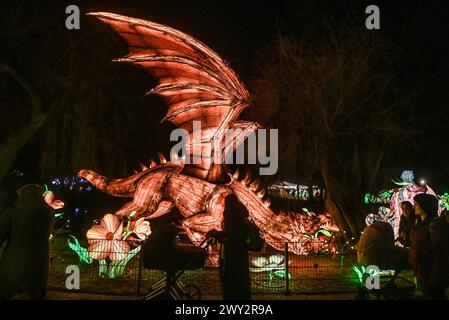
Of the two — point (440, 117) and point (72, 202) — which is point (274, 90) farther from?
point (72, 202)

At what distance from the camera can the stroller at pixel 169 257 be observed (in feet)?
18.1

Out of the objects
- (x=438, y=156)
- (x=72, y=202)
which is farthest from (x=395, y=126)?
(x=72, y=202)

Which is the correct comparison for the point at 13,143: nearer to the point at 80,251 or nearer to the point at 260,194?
the point at 80,251

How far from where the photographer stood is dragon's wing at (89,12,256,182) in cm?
1058

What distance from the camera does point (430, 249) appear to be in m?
5.12

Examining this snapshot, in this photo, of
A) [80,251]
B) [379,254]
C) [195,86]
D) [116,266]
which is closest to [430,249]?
[379,254]

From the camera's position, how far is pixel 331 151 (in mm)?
12781

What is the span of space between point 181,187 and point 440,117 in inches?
378

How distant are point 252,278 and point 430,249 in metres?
4.22

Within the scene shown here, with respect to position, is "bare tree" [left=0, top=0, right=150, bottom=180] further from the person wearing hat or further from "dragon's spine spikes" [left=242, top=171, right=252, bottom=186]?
the person wearing hat

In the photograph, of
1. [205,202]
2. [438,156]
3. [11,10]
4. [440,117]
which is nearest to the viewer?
[205,202]

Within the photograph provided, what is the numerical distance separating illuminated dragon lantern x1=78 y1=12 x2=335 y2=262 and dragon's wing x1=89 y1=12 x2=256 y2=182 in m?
0.02

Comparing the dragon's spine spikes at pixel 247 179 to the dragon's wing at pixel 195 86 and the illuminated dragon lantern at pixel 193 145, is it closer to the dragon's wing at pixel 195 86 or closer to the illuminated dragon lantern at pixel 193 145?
the illuminated dragon lantern at pixel 193 145

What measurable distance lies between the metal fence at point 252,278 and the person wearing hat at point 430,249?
2789 millimetres
